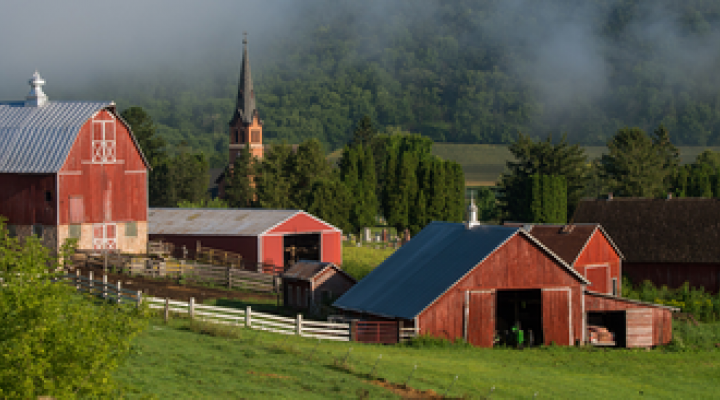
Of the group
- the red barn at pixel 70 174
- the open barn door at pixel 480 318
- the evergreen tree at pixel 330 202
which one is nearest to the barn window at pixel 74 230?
the red barn at pixel 70 174

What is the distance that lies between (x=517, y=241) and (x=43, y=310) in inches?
906

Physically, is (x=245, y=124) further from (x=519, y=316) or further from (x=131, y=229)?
(x=519, y=316)

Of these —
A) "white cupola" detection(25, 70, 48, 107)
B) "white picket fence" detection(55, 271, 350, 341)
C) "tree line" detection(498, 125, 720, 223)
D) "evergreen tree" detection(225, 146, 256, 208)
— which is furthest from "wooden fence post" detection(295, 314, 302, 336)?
"evergreen tree" detection(225, 146, 256, 208)

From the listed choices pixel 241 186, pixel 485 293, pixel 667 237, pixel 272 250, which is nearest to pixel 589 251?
pixel 667 237

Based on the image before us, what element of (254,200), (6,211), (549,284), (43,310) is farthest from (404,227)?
(43,310)

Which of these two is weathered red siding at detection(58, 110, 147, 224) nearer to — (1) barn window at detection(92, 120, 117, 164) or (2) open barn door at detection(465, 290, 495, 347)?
(1) barn window at detection(92, 120, 117, 164)

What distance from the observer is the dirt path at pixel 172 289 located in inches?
1597

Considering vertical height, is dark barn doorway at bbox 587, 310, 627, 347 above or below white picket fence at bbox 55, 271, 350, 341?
below

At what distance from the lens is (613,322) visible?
3709 cm

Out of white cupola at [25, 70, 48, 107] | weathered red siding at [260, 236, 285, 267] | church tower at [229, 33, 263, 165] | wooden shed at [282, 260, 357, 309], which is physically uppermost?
church tower at [229, 33, 263, 165]

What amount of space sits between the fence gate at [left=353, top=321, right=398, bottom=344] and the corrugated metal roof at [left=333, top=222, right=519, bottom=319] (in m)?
0.52

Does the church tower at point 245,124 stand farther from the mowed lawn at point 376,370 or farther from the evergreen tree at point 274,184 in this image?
the mowed lawn at point 376,370

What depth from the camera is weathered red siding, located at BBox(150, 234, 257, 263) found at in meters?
55.3

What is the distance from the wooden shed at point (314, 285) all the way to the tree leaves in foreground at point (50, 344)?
84.2ft
